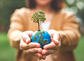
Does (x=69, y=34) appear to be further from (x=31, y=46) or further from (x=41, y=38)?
(x=31, y=46)

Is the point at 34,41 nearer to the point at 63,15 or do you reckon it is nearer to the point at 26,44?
the point at 26,44

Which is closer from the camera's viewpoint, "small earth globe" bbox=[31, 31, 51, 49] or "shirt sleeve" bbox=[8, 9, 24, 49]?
"small earth globe" bbox=[31, 31, 51, 49]

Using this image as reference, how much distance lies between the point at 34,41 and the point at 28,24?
1028 mm

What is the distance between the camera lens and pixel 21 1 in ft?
68.7

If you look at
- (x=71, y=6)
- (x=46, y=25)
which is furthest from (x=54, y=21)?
(x=71, y=6)

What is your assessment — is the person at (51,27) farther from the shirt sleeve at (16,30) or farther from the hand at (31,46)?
the hand at (31,46)

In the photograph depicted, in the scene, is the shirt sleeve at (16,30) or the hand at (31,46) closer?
the hand at (31,46)

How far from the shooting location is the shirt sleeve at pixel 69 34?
2.18m

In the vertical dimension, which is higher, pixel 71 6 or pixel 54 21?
pixel 71 6

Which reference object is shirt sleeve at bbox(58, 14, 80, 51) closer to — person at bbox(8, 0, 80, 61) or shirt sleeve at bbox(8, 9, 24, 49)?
person at bbox(8, 0, 80, 61)

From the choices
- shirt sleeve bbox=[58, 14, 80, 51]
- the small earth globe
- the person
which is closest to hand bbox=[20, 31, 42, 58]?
the small earth globe

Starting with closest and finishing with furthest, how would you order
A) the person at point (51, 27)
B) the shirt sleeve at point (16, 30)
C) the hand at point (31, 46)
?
1. the hand at point (31, 46)
2. the shirt sleeve at point (16, 30)
3. the person at point (51, 27)

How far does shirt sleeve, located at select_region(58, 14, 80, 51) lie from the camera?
85.7 inches

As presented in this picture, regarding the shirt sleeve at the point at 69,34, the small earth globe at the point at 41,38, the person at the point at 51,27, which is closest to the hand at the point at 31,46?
the small earth globe at the point at 41,38
